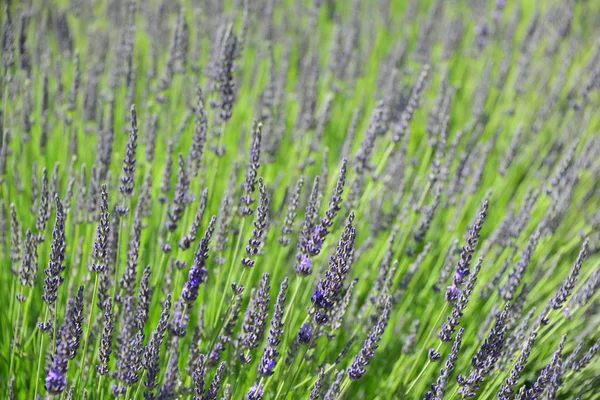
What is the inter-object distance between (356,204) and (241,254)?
601 mm

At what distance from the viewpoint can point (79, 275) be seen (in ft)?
9.02

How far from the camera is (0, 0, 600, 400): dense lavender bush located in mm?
1891

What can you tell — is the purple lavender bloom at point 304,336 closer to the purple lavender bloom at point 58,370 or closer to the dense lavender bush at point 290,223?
the dense lavender bush at point 290,223

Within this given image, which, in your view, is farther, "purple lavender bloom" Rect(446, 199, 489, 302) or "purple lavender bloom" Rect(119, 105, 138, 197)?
"purple lavender bloom" Rect(119, 105, 138, 197)

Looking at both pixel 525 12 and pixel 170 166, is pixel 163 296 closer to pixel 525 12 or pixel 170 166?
pixel 170 166

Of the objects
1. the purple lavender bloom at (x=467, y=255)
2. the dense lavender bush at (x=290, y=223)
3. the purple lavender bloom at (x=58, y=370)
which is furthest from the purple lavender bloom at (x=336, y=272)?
the purple lavender bloom at (x=58, y=370)

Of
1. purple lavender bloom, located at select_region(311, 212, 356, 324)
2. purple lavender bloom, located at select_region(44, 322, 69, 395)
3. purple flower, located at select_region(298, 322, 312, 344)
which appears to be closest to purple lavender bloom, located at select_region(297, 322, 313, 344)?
purple flower, located at select_region(298, 322, 312, 344)

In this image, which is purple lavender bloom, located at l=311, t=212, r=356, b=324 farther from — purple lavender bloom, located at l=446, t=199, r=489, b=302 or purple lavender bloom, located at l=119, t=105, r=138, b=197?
purple lavender bloom, located at l=119, t=105, r=138, b=197

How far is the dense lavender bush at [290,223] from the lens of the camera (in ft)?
6.20

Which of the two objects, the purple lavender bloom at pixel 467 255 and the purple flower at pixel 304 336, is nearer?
the purple lavender bloom at pixel 467 255

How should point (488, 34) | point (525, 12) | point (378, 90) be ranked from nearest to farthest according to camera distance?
point (378, 90), point (488, 34), point (525, 12)

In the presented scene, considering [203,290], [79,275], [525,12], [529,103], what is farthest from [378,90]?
[525,12]

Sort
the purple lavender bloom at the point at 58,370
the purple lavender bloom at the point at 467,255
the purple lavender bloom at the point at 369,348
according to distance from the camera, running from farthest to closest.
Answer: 1. the purple lavender bloom at the point at 369,348
2. the purple lavender bloom at the point at 467,255
3. the purple lavender bloom at the point at 58,370

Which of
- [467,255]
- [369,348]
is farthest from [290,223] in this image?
[467,255]
